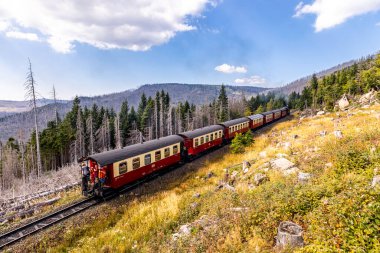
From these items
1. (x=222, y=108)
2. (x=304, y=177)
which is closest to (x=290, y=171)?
(x=304, y=177)

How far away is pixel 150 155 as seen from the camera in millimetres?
19938

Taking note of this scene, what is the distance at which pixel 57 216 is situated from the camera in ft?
46.0

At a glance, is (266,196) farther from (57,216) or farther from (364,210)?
(57,216)

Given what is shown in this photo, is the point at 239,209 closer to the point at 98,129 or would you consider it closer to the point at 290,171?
the point at 290,171

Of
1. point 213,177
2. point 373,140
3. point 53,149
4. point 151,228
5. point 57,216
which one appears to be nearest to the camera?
point 151,228

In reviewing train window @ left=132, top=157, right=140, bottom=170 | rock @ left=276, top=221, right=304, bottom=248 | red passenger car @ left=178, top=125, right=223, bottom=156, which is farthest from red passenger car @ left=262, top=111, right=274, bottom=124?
rock @ left=276, top=221, right=304, bottom=248

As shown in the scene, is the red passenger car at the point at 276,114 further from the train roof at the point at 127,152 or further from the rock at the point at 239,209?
the rock at the point at 239,209

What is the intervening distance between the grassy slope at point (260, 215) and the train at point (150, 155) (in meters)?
1.94

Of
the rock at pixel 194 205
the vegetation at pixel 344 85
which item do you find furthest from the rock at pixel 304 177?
the vegetation at pixel 344 85

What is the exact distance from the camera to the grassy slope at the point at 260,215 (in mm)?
5965

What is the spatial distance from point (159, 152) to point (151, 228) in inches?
406

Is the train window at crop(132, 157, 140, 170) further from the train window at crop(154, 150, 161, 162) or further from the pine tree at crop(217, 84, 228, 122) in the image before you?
the pine tree at crop(217, 84, 228, 122)

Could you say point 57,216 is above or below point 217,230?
below

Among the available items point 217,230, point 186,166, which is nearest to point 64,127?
point 186,166
